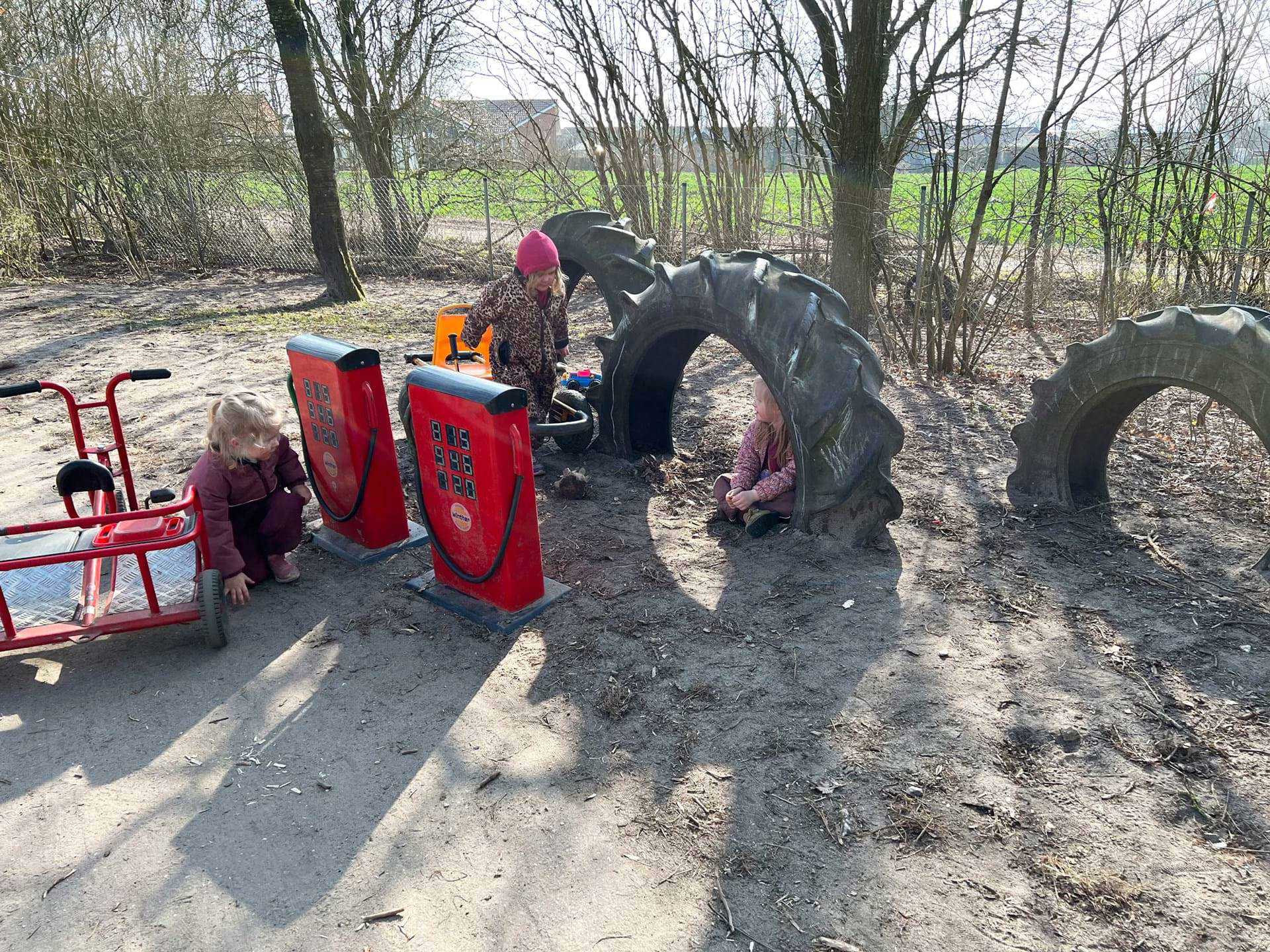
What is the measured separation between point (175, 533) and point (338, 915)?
2037 millimetres

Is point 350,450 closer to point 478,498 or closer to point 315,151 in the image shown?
point 478,498

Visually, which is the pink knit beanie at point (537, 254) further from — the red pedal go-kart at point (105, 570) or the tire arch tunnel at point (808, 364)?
the red pedal go-kart at point (105, 570)

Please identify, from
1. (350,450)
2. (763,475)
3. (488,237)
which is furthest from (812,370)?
(488,237)

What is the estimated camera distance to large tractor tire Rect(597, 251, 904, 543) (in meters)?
4.05

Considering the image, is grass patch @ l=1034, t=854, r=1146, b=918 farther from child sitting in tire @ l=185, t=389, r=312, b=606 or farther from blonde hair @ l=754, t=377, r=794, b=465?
child sitting in tire @ l=185, t=389, r=312, b=606

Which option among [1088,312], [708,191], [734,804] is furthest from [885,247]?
[734,804]

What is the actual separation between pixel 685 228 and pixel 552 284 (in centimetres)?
692

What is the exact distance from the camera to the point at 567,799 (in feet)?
9.34

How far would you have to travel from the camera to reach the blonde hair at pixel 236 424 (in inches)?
153

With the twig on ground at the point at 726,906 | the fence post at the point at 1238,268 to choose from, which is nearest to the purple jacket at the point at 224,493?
the twig on ground at the point at 726,906

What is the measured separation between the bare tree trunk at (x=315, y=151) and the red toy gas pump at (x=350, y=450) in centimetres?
784

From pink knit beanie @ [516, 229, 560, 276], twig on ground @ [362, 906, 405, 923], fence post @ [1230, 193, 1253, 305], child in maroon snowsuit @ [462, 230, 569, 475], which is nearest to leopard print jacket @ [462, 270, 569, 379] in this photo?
child in maroon snowsuit @ [462, 230, 569, 475]

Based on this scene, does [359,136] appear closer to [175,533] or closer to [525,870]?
[175,533]

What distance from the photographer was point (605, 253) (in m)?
7.15
